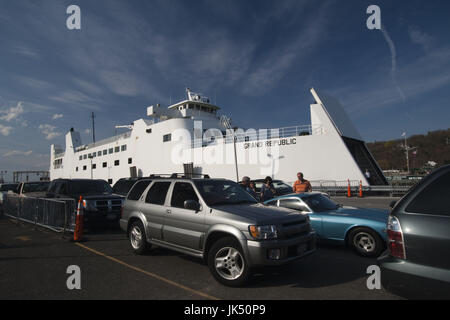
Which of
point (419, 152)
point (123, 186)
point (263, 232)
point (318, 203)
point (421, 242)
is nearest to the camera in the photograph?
point (421, 242)

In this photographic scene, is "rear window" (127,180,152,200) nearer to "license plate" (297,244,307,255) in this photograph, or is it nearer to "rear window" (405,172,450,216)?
"license plate" (297,244,307,255)

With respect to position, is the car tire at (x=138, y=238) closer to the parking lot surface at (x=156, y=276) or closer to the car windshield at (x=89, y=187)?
the parking lot surface at (x=156, y=276)

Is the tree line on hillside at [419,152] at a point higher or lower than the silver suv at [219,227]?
higher

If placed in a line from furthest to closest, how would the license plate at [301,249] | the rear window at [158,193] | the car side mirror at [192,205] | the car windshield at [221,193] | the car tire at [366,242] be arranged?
1. the rear window at [158,193]
2. the car tire at [366,242]
3. the car windshield at [221,193]
4. the car side mirror at [192,205]
5. the license plate at [301,249]

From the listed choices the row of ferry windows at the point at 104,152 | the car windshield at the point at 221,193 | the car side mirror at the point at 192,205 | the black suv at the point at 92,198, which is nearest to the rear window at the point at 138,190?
the car windshield at the point at 221,193

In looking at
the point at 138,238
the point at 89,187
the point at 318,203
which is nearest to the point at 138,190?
the point at 138,238

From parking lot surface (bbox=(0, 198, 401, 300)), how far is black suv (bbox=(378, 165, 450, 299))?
1051 millimetres

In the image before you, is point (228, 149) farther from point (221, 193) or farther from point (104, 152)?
point (104, 152)

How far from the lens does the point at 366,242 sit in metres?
5.56

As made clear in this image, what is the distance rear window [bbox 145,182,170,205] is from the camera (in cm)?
555

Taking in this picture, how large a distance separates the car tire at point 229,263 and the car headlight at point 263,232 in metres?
0.32

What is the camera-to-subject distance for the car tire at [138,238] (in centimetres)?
572

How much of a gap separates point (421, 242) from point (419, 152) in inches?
3708
